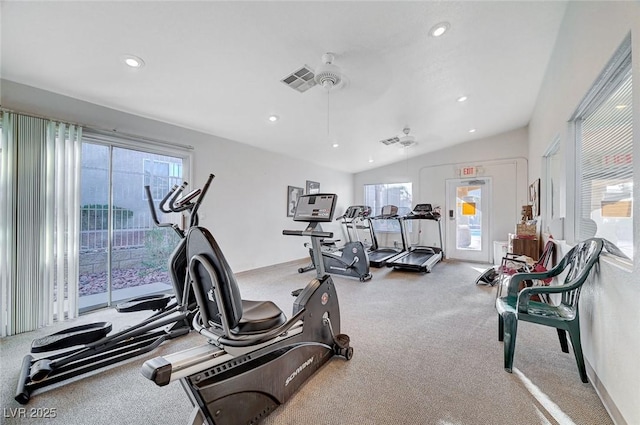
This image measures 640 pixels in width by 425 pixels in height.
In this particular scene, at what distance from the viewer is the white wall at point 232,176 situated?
2.95 m

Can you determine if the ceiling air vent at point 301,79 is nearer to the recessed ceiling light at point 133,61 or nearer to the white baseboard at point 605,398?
the recessed ceiling light at point 133,61

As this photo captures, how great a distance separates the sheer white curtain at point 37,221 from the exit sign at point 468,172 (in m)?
7.31

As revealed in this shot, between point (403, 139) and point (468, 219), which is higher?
point (403, 139)

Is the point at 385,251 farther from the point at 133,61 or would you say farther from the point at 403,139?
the point at 133,61

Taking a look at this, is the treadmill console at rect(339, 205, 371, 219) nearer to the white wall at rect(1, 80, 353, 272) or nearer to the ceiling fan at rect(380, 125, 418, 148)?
the white wall at rect(1, 80, 353, 272)

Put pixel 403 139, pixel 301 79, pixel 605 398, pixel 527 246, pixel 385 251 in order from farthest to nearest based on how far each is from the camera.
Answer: pixel 385 251, pixel 403 139, pixel 527 246, pixel 301 79, pixel 605 398

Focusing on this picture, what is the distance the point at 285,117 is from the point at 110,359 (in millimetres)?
3570


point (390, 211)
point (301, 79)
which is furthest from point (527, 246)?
point (301, 79)

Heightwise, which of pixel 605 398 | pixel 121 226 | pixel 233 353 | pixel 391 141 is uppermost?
pixel 391 141

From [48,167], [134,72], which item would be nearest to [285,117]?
[134,72]

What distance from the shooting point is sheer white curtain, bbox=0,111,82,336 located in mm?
2562

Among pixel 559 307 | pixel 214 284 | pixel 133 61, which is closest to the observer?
pixel 214 284

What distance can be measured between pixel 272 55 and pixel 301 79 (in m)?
0.53

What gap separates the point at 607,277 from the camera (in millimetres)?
1713
